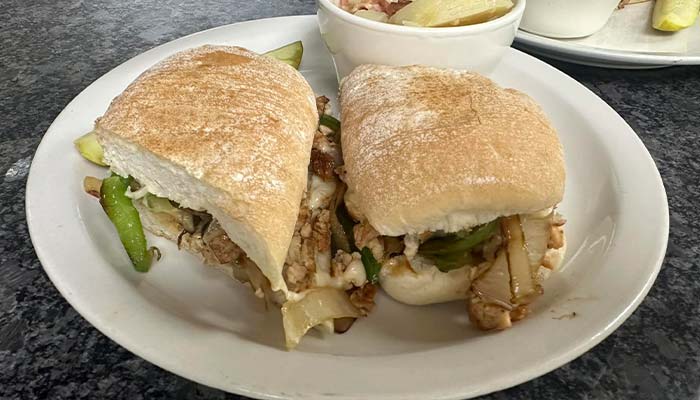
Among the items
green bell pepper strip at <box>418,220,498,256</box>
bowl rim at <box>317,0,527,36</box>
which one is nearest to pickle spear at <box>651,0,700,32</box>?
bowl rim at <box>317,0,527,36</box>

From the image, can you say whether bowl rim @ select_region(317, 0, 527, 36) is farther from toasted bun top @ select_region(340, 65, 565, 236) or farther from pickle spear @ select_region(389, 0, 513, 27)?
toasted bun top @ select_region(340, 65, 565, 236)

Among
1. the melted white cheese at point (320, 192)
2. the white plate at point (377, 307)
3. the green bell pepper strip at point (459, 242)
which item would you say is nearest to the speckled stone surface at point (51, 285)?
the white plate at point (377, 307)

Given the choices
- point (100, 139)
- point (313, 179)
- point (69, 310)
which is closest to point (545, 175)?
point (313, 179)

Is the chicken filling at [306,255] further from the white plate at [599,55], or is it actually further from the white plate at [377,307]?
the white plate at [599,55]

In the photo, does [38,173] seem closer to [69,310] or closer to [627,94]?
[69,310]

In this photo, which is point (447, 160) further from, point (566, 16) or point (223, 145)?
point (566, 16)

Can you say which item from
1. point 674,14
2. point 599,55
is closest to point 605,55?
point 599,55
